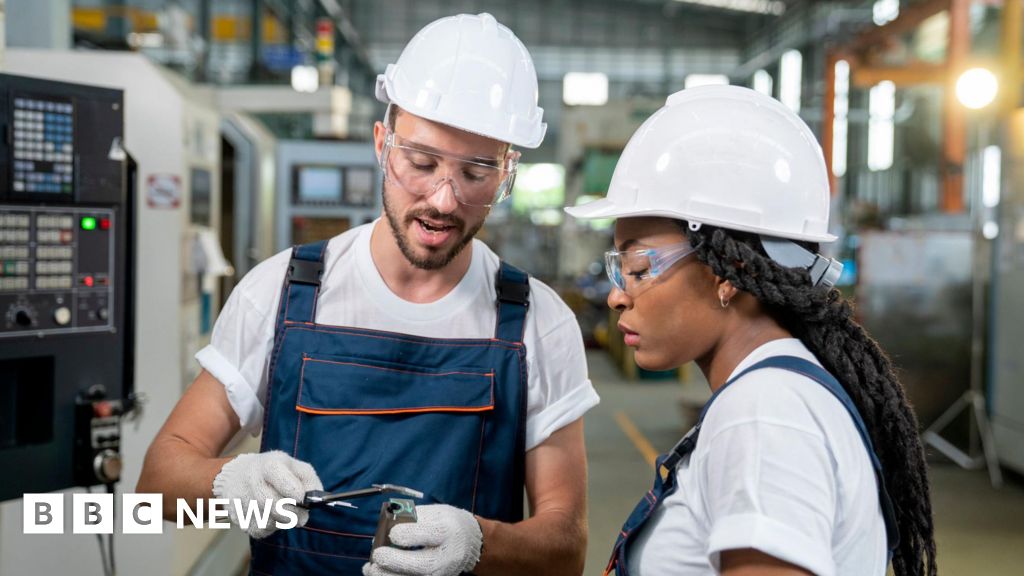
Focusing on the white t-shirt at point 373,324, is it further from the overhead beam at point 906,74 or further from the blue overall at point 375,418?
the overhead beam at point 906,74

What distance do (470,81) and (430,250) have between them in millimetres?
307

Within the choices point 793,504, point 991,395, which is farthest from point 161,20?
point 793,504

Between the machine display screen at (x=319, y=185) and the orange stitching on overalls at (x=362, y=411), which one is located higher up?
the machine display screen at (x=319, y=185)

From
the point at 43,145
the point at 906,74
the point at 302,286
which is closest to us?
the point at 302,286

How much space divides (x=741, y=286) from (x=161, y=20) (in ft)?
20.7

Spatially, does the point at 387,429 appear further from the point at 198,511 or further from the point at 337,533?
the point at 198,511

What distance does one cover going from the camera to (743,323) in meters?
1.25

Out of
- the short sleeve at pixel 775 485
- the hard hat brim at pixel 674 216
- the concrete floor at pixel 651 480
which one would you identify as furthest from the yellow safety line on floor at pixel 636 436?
the short sleeve at pixel 775 485

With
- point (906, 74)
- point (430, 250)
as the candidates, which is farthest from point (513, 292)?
point (906, 74)

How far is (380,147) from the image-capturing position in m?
1.80

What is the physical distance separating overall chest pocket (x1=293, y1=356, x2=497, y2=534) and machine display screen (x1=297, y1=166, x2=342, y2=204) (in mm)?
4560

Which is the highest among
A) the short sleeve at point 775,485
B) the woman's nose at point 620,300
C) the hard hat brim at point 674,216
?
the hard hat brim at point 674,216

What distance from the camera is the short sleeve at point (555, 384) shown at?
5.71 feet

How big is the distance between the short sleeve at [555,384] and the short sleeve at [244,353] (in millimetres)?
473
